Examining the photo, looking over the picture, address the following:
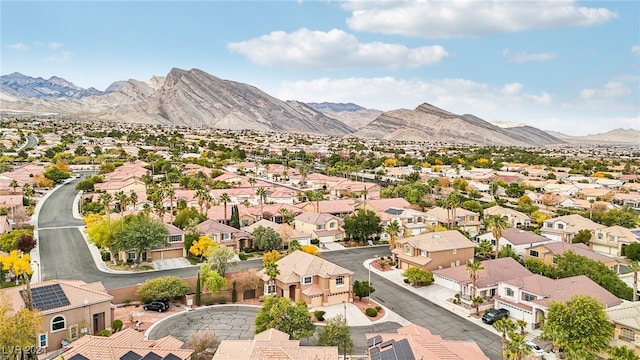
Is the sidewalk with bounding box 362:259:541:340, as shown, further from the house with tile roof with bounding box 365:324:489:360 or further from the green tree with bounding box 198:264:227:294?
the green tree with bounding box 198:264:227:294

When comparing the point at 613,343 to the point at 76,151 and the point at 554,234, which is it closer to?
→ the point at 554,234

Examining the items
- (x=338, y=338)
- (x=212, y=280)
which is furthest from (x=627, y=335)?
(x=212, y=280)

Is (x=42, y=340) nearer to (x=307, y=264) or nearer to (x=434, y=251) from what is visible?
(x=307, y=264)

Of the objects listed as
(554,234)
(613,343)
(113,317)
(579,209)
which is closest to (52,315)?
(113,317)

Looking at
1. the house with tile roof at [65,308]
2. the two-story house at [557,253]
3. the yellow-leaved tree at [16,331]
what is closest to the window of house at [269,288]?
the house with tile roof at [65,308]

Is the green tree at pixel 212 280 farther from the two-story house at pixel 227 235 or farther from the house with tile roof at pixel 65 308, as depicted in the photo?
the two-story house at pixel 227 235

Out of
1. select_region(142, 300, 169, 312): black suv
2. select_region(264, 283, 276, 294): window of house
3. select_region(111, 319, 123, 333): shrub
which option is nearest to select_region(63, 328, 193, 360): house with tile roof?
select_region(111, 319, 123, 333): shrub
